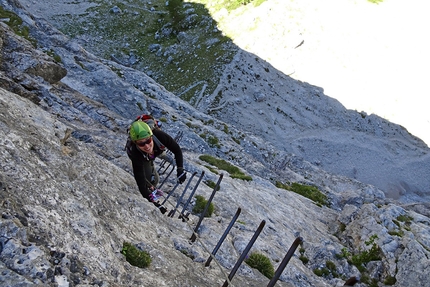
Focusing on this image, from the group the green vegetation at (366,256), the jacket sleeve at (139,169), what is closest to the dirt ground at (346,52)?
the green vegetation at (366,256)

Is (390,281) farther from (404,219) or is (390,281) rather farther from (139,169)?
(139,169)

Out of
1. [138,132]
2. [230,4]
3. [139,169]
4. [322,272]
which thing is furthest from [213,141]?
[230,4]

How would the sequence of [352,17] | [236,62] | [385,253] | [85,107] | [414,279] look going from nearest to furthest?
1. [414,279]
2. [385,253]
3. [85,107]
4. [236,62]
5. [352,17]

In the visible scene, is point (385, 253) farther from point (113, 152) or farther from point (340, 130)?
point (340, 130)

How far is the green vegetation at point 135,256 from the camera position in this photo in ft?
24.8

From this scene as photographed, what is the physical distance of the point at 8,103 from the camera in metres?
10.4

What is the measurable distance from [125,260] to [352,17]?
8212 centimetres

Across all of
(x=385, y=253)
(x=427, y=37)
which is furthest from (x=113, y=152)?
(x=427, y=37)

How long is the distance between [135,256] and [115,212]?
203 centimetres

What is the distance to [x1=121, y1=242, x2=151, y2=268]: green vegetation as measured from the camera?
7570 mm

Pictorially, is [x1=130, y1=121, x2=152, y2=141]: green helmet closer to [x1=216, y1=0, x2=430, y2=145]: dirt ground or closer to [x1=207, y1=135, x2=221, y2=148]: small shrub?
[x1=207, y1=135, x2=221, y2=148]: small shrub

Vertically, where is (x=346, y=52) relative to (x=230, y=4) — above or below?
above

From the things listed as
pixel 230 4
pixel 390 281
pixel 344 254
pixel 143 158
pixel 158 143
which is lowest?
pixel 344 254

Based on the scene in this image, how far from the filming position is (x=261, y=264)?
459 inches
